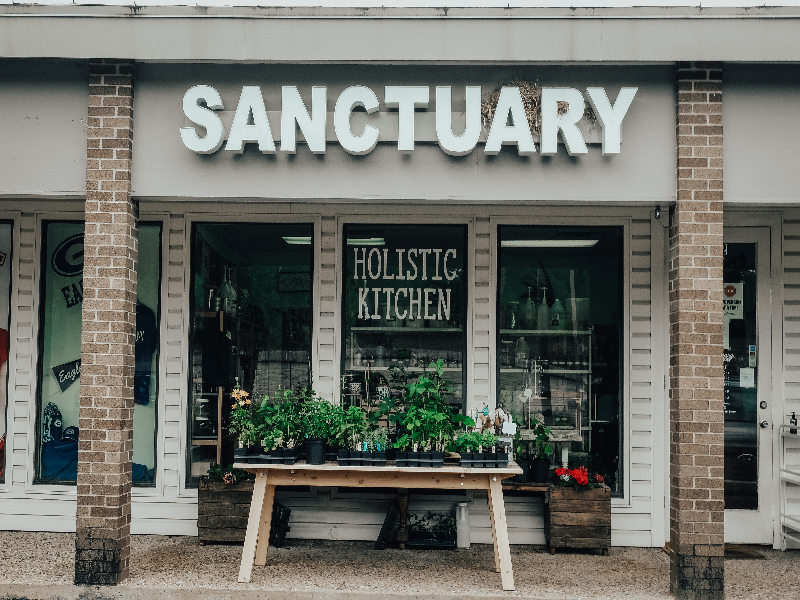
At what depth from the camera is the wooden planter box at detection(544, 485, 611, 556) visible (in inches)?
253

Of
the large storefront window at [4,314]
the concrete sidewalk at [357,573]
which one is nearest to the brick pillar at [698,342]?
the concrete sidewalk at [357,573]

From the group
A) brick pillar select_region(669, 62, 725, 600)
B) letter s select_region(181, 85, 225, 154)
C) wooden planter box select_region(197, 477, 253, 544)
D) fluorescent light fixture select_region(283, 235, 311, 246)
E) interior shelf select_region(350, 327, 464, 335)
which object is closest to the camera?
brick pillar select_region(669, 62, 725, 600)

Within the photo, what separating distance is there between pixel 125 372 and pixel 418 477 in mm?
2329

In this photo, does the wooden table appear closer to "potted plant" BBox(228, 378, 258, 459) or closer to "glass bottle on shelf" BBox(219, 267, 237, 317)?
"potted plant" BBox(228, 378, 258, 459)

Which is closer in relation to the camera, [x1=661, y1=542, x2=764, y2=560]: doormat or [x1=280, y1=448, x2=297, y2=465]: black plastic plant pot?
[x1=280, y1=448, x2=297, y2=465]: black plastic plant pot

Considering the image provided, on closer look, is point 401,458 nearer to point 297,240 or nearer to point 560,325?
point 560,325

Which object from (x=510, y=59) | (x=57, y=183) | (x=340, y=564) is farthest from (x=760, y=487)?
(x=57, y=183)

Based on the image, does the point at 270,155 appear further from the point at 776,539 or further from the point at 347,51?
the point at 776,539

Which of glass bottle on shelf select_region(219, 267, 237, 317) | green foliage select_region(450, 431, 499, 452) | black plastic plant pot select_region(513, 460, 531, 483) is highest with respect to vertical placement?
glass bottle on shelf select_region(219, 267, 237, 317)

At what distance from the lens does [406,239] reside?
23.0 ft

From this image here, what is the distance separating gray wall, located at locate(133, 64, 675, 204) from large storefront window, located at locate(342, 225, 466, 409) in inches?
60.8

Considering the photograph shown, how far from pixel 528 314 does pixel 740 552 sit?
2812mm

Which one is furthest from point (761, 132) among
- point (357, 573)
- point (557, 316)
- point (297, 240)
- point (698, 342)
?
point (357, 573)

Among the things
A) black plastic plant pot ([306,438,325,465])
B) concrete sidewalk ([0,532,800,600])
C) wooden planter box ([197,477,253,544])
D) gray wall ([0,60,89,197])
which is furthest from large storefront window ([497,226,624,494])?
gray wall ([0,60,89,197])
